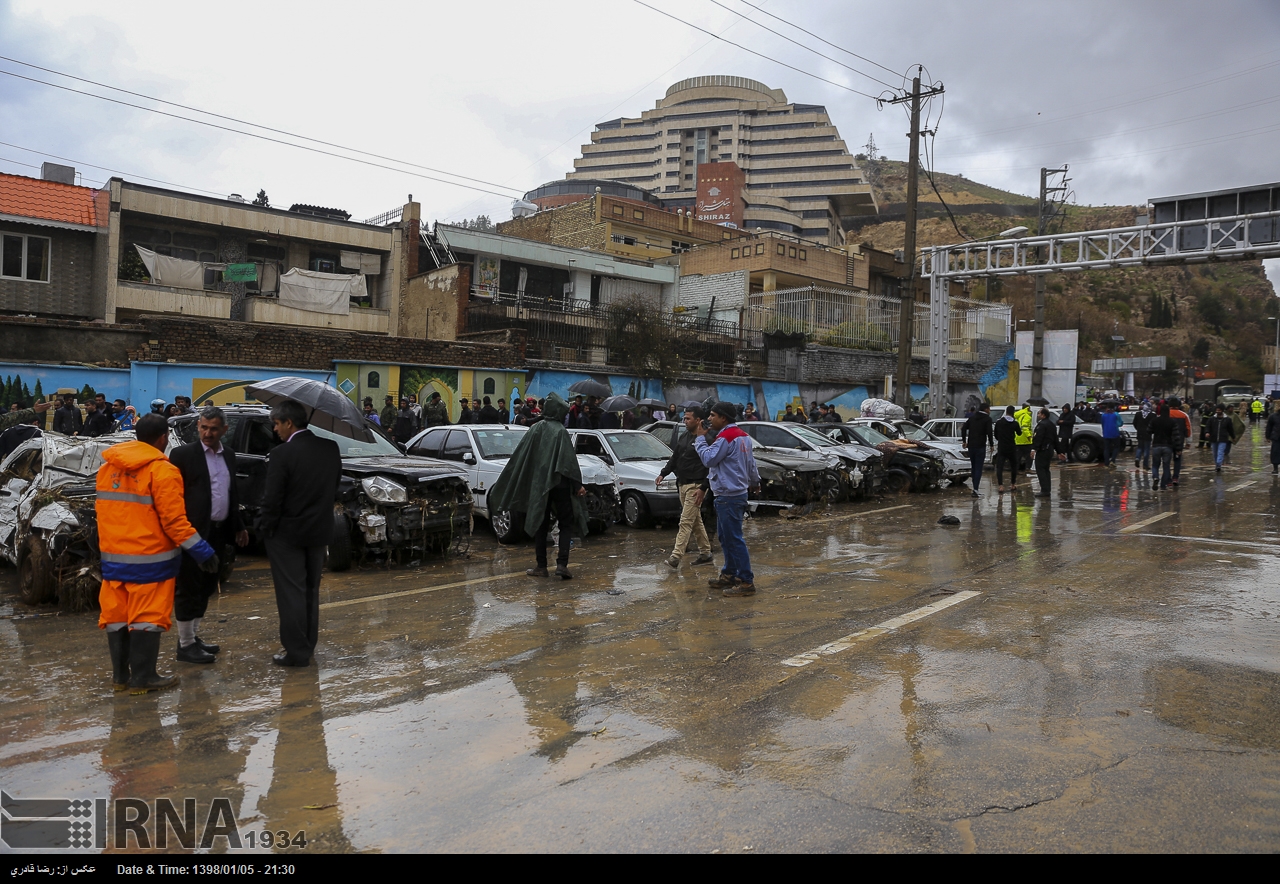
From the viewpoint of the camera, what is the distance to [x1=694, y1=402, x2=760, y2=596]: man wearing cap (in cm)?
809

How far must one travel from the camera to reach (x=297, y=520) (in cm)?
562

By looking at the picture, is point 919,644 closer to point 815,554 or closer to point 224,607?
point 815,554

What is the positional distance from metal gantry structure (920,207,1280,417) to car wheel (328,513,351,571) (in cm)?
1988

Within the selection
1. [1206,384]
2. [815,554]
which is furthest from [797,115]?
[815,554]

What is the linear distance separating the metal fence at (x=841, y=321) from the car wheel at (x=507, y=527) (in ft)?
68.3

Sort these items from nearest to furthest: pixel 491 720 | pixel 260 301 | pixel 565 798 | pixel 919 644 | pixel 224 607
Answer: pixel 565 798, pixel 491 720, pixel 919 644, pixel 224 607, pixel 260 301

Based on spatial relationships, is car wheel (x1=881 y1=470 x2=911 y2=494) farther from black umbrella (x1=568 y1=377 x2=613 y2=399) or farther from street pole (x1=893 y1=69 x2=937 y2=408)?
street pole (x1=893 y1=69 x2=937 y2=408)

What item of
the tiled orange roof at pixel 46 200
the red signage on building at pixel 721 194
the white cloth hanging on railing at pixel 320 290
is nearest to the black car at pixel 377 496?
the tiled orange roof at pixel 46 200

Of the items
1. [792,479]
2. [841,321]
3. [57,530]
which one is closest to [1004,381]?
[841,321]

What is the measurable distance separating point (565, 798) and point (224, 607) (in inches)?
206

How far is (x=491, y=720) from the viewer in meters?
4.71

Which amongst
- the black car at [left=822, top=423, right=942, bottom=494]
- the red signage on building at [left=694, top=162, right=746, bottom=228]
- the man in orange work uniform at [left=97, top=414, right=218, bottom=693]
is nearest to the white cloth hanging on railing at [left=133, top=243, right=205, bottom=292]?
the black car at [left=822, top=423, right=942, bottom=494]

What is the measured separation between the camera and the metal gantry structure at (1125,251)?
20.1 m

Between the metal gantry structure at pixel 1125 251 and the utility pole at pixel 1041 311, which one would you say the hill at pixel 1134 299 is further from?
the metal gantry structure at pixel 1125 251
